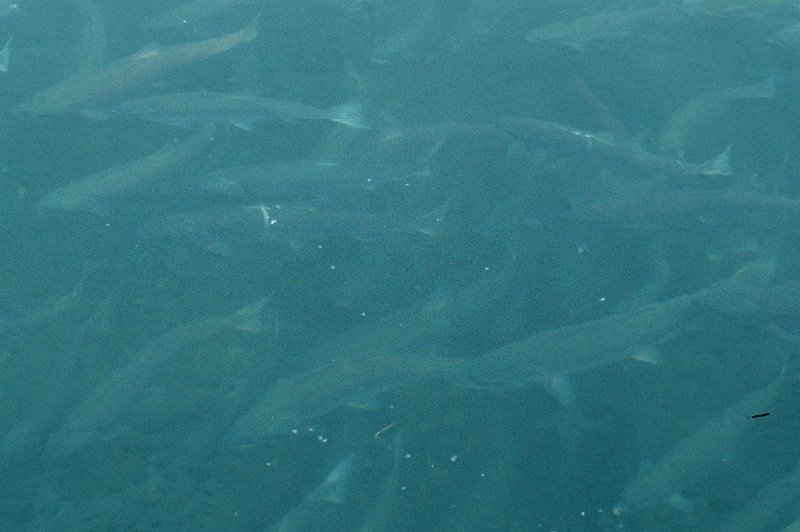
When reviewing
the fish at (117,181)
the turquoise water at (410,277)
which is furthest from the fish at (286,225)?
the fish at (117,181)

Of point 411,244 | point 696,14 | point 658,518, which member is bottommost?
point 658,518

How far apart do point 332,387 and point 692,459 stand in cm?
201

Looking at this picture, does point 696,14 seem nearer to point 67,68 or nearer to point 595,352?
point 595,352

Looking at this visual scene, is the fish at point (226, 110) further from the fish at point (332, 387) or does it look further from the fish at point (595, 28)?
the fish at point (332, 387)

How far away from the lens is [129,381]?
4117 mm

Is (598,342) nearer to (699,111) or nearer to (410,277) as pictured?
(410,277)

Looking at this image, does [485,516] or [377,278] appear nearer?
[485,516]

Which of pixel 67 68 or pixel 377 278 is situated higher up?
pixel 67 68

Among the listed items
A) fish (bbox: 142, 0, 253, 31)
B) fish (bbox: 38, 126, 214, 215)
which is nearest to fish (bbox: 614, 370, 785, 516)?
fish (bbox: 38, 126, 214, 215)

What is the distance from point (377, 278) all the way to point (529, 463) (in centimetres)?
153

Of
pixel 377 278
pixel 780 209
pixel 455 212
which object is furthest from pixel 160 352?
pixel 780 209

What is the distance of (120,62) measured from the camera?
595 centimetres

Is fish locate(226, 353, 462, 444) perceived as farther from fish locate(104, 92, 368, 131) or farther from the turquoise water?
fish locate(104, 92, 368, 131)

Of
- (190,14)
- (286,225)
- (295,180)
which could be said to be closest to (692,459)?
(286,225)
